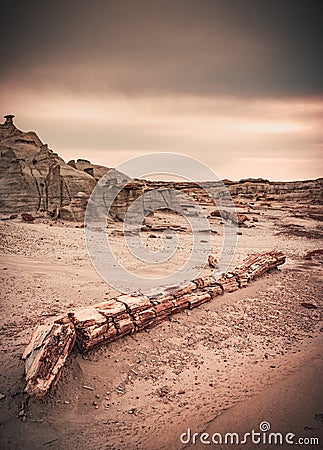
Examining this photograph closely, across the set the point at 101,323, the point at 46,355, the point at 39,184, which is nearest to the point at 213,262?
the point at 101,323

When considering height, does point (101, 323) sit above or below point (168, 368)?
above

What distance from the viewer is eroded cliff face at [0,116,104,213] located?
18750 millimetres

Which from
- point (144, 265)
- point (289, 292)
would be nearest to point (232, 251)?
point (144, 265)

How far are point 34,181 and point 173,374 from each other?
1810 centimetres

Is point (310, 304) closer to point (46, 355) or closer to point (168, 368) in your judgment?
point (168, 368)

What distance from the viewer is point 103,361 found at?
420 centimetres

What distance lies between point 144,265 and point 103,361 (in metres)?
5.53

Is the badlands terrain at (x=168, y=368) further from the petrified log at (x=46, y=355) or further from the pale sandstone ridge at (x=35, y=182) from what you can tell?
the pale sandstone ridge at (x=35, y=182)

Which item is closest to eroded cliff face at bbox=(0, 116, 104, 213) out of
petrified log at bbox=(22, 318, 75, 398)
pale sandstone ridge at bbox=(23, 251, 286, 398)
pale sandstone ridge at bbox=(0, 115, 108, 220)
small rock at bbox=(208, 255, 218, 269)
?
pale sandstone ridge at bbox=(0, 115, 108, 220)

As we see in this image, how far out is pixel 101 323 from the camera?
4.36m

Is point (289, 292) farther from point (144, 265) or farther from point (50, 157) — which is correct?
point (50, 157)

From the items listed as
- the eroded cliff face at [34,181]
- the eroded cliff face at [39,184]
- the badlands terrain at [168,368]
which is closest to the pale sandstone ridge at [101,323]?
the badlands terrain at [168,368]

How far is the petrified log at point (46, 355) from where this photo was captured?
11.4 feet

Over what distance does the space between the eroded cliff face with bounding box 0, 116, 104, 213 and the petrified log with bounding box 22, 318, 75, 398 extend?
53.1 ft
